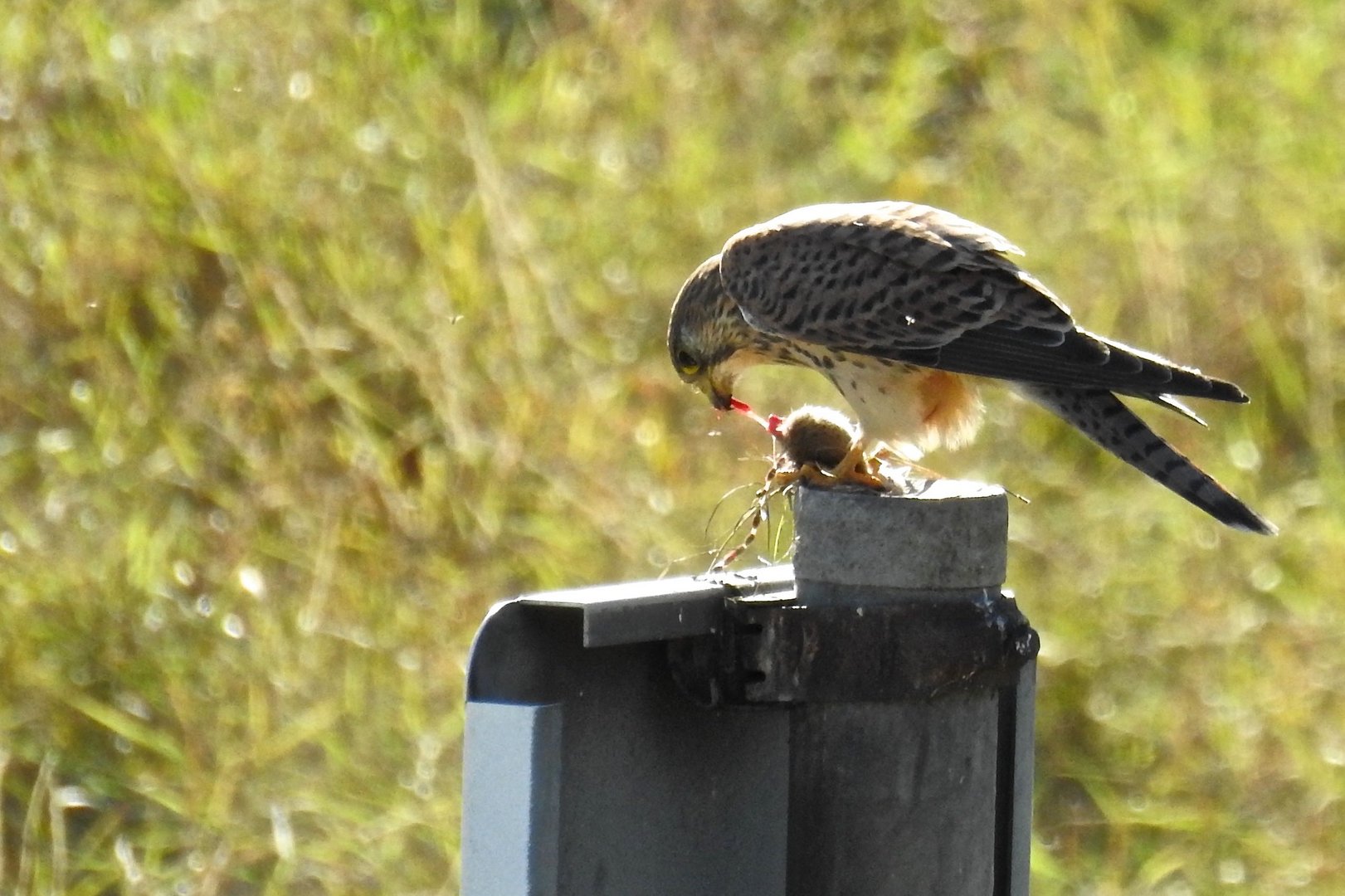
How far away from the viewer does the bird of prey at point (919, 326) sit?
3369 millimetres

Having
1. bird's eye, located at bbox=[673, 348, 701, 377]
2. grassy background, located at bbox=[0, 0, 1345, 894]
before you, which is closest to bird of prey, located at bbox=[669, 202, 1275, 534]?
bird's eye, located at bbox=[673, 348, 701, 377]

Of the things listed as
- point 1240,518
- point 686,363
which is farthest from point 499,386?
point 1240,518

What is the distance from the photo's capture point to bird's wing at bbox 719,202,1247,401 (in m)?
3.42

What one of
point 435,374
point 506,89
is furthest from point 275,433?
point 506,89

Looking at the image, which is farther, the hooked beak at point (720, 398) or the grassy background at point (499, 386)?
the grassy background at point (499, 386)

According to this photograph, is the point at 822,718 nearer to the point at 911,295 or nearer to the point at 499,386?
the point at 911,295

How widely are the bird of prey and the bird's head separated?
2 cm

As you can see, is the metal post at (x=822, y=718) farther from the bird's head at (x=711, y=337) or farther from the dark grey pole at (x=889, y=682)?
the bird's head at (x=711, y=337)

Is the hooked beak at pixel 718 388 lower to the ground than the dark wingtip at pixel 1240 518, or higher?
higher

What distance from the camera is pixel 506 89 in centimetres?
677

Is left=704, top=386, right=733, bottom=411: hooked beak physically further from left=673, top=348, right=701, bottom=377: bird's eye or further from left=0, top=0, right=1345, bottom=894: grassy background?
left=0, top=0, right=1345, bottom=894: grassy background

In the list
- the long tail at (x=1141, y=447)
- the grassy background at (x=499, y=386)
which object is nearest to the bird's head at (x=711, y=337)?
the long tail at (x=1141, y=447)

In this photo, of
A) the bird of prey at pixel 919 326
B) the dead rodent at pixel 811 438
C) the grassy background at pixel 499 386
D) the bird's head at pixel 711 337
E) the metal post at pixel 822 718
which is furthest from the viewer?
the grassy background at pixel 499 386

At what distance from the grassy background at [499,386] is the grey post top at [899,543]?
92.7 inches
